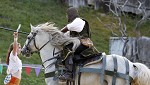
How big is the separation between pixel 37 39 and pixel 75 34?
69 cm

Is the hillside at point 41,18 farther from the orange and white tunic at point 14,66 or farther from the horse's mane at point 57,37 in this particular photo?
the horse's mane at point 57,37

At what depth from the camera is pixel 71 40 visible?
7.46 metres

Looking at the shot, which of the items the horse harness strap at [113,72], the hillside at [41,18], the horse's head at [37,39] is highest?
the horse's head at [37,39]

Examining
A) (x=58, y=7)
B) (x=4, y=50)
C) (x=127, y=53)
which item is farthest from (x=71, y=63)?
(x=58, y=7)

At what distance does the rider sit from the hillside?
6524 millimetres

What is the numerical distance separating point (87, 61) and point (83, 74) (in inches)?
9.9

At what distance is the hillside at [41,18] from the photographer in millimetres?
16250

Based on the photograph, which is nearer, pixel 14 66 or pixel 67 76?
pixel 67 76

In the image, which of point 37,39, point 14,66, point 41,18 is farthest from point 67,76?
point 41,18

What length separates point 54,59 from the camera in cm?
754

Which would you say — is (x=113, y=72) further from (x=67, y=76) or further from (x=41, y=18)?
(x=41, y=18)

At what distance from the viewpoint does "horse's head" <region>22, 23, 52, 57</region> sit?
302 inches

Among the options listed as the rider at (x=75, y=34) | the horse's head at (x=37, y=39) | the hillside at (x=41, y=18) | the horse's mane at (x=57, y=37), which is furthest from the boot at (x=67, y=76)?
the hillside at (x=41, y=18)

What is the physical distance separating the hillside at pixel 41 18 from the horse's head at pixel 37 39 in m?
6.25
